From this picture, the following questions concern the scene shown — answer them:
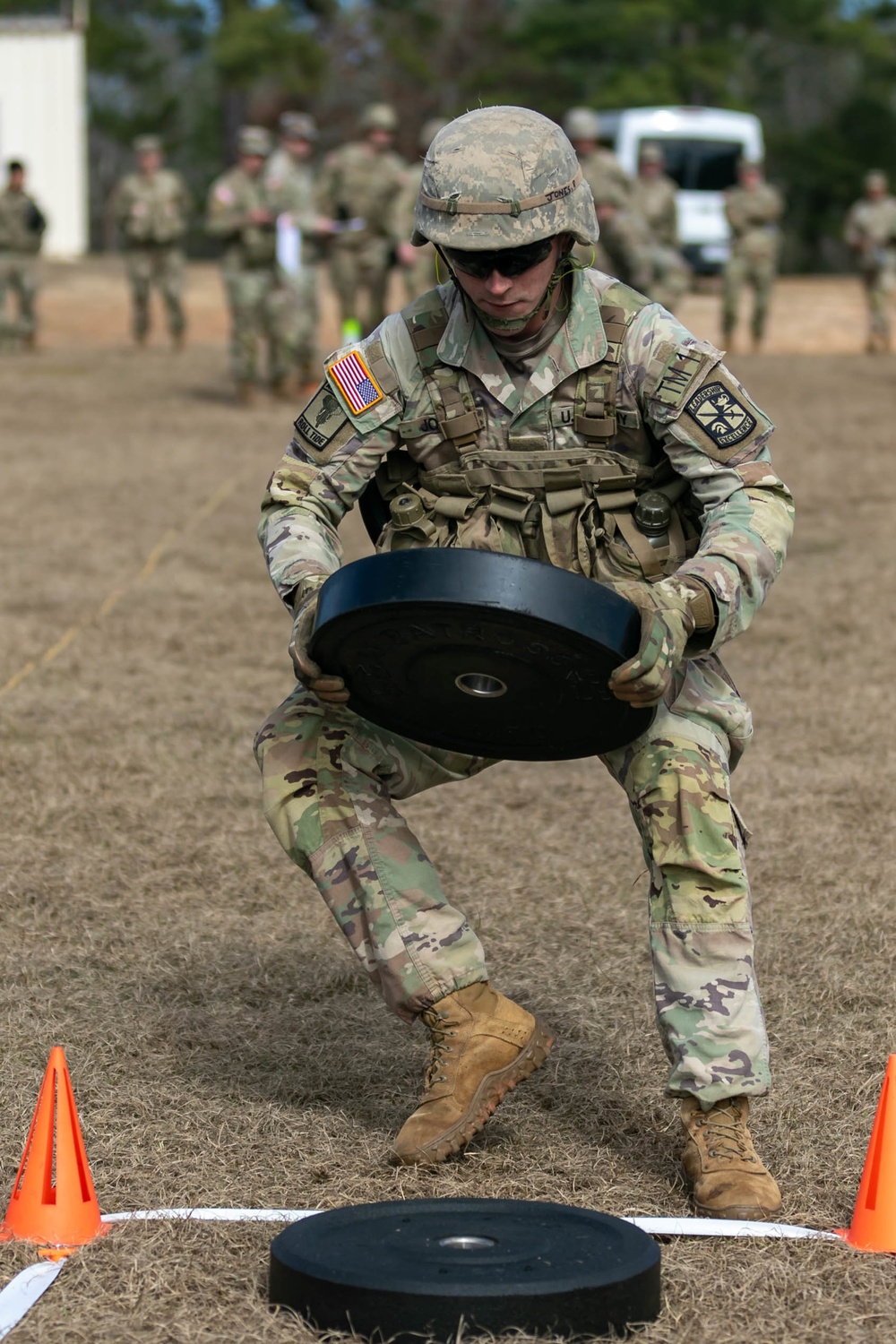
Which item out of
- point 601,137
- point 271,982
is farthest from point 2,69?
point 271,982

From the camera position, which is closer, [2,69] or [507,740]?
[507,740]

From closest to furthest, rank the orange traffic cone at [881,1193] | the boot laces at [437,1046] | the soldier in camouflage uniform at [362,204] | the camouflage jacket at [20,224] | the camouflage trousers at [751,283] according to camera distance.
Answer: the orange traffic cone at [881,1193], the boot laces at [437,1046], the soldier in camouflage uniform at [362,204], the camouflage jacket at [20,224], the camouflage trousers at [751,283]

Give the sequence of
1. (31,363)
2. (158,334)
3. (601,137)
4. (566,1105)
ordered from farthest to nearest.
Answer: (601,137)
(158,334)
(31,363)
(566,1105)

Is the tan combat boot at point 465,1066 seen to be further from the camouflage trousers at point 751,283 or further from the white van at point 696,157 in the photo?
the white van at point 696,157

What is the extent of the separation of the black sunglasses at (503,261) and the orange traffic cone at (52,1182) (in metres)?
1.58

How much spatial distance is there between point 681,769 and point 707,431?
63cm

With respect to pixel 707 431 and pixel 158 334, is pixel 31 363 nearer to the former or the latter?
pixel 158 334

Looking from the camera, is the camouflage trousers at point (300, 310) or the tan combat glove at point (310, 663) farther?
the camouflage trousers at point (300, 310)

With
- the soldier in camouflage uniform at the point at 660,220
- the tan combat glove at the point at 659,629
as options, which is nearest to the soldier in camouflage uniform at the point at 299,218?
the soldier in camouflage uniform at the point at 660,220

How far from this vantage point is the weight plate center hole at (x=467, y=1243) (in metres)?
3.04

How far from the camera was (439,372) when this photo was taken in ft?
12.6

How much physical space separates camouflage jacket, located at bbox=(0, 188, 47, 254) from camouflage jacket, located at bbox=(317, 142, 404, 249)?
447 cm

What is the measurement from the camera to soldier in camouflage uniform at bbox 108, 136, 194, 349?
2209cm

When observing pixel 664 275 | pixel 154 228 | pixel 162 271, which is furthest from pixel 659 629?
pixel 162 271
